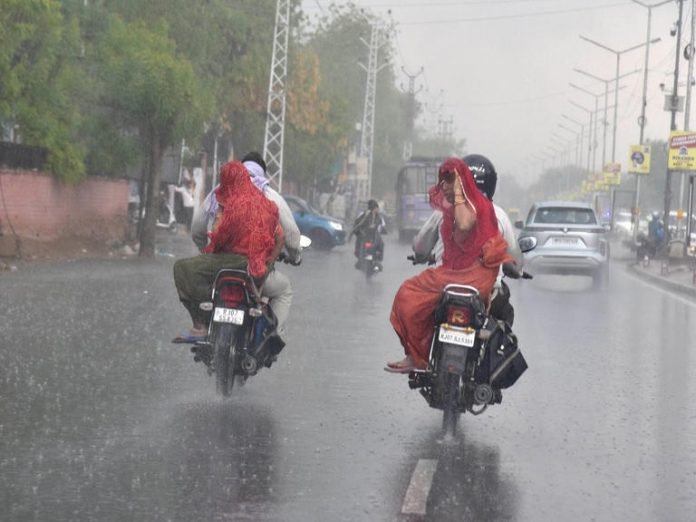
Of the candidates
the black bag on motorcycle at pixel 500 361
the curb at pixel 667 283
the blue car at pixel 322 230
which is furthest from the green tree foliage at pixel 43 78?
the black bag on motorcycle at pixel 500 361

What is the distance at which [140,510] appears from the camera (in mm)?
6223

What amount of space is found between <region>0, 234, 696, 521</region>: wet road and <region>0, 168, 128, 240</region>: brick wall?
45.4 ft

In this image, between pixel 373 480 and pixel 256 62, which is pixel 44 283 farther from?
pixel 256 62

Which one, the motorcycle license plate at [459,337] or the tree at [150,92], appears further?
the tree at [150,92]

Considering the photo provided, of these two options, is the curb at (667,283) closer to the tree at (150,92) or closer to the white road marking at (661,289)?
the white road marking at (661,289)

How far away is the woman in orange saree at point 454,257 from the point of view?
27.4ft

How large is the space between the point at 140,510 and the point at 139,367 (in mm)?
5440

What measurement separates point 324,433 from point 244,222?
74.2 inches

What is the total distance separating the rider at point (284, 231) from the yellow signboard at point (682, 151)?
90.0ft

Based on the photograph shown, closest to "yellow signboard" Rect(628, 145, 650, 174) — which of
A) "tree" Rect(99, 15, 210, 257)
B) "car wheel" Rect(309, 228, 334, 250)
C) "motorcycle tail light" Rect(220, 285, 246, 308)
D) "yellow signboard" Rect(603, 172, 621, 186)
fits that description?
"car wheel" Rect(309, 228, 334, 250)

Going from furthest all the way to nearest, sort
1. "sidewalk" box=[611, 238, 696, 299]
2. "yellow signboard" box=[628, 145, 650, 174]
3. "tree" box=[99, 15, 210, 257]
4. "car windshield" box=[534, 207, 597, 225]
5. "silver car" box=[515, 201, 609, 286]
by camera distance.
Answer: "yellow signboard" box=[628, 145, 650, 174], "tree" box=[99, 15, 210, 257], "sidewalk" box=[611, 238, 696, 299], "car windshield" box=[534, 207, 597, 225], "silver car" box=[515, 201, 609, 286]

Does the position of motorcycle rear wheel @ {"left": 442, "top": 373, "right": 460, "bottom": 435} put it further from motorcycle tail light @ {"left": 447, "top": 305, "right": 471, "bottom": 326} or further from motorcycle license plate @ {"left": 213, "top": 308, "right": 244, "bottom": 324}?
motorcycle license plate @ {"left": 213, "top": 308, "right": 244, "bottom": 324}

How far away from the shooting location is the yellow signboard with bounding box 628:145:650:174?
51.2 m

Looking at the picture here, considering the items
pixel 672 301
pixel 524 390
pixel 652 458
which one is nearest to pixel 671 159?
pixel 672 301
